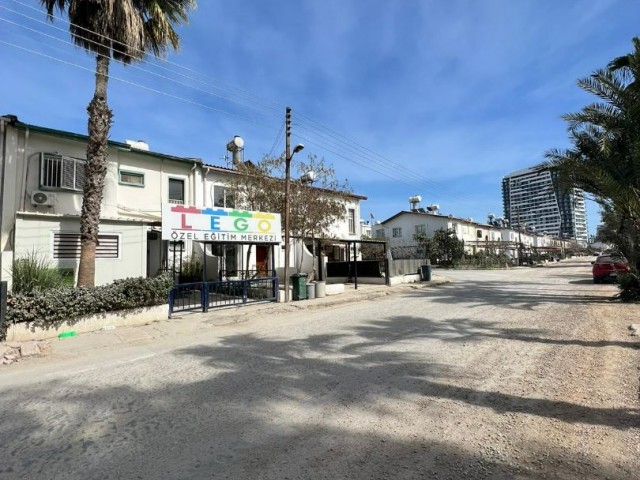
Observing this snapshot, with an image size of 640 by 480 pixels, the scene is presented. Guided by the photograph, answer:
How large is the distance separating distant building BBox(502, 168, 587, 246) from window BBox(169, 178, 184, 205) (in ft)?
90.3

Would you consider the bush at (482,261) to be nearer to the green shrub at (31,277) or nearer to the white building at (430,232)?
the white building at (430,232)

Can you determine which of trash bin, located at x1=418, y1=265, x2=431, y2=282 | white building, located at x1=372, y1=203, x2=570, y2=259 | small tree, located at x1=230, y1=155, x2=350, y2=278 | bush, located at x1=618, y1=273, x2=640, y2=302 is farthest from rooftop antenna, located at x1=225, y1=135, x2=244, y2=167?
white building, located at x1=372, y1=203, x2=570, y2=259

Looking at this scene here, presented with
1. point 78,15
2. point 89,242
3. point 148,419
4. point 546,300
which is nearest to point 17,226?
point 89,242

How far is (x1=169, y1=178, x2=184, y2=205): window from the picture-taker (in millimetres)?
17859

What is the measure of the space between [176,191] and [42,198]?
564cm

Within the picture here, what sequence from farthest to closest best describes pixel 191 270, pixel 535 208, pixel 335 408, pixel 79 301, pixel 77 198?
pixel 535 208, pixel 191 270, pixel 77 198, pixel 79 301, pixel 335 408

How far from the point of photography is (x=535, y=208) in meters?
67.9

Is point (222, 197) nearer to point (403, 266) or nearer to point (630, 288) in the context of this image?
point (403, 266)

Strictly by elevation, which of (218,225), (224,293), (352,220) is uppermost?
(352,220)

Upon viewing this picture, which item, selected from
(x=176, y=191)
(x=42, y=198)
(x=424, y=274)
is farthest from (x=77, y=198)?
(x=424, y=274)

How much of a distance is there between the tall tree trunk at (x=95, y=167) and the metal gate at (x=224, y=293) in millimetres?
2573

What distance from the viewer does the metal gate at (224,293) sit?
12.1 m

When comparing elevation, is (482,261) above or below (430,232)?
below

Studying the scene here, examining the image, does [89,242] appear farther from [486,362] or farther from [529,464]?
[529,464]
